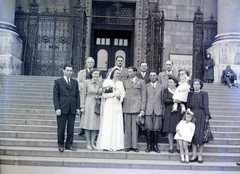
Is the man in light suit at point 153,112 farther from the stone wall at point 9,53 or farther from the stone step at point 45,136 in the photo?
the stone wall at point 9,53

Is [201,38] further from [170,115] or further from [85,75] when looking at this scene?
[85,75]

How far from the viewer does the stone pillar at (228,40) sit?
13.5m

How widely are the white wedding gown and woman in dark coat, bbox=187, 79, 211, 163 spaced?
5.42ft

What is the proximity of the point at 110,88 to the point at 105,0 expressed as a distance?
39.5ft

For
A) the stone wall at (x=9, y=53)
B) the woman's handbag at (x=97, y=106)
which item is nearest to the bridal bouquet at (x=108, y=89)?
the woman's handbag at (x=97, y=106)

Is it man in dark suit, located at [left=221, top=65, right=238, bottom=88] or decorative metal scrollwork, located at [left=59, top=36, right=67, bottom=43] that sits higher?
decorative metal scrollwork, located at [left=59, top=36, right=67, bottom=43]

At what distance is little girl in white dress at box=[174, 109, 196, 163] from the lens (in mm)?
5789

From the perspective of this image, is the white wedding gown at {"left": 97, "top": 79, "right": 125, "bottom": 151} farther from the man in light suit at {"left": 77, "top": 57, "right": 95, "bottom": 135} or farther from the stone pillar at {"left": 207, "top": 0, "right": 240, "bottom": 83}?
the stone pillar at {"left": 207, "top": 0, "right": 240, "bottom": 83}

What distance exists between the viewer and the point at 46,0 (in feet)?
55.4

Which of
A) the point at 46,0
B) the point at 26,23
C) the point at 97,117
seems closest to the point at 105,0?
the point at 46,0

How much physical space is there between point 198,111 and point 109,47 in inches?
477

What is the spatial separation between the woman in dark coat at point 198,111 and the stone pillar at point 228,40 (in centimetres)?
827

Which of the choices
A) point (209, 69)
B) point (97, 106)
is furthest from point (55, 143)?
point (209, 69)

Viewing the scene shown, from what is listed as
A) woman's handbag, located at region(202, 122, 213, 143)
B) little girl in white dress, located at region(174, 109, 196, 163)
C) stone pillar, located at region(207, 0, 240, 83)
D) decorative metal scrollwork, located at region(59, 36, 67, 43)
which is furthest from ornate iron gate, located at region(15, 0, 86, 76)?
woman's handbag, located at region(202, 122, 213, 143)
